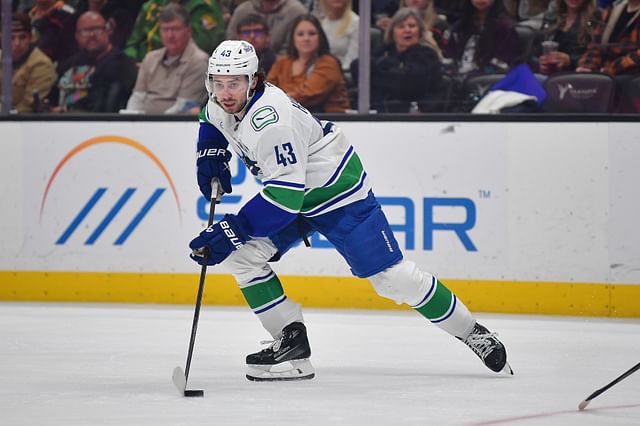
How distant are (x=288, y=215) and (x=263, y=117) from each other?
0.32 meters

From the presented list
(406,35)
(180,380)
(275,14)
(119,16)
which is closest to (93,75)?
(119,16)

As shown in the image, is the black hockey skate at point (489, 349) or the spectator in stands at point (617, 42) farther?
the spectator in stands at point (617, 42)

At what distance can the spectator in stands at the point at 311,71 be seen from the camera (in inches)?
243

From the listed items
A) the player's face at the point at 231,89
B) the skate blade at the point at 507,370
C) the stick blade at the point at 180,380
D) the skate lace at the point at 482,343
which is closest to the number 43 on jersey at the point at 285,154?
the player's face at the point at 231,89

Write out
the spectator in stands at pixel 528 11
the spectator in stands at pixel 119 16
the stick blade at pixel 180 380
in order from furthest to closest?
the spectator in stands at pixel 119 16, the spectator in stands at pixel 528 11, the stick blade at pixel 180 380

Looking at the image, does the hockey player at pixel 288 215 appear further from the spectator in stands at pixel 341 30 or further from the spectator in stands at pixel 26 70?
the spectator in stands at pixel 26 70

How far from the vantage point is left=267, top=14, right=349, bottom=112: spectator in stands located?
616 cm

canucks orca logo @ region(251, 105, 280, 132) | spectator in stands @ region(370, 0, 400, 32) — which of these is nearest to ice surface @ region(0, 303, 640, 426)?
canucks orca logo @ region(251, 105, 280, 132)

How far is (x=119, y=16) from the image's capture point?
6.57 meters

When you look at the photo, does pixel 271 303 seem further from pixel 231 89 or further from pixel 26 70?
pixel 26 70

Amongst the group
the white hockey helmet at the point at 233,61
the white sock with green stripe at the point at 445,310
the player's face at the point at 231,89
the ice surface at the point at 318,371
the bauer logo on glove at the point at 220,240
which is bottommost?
the ice surface at the point at 318,371

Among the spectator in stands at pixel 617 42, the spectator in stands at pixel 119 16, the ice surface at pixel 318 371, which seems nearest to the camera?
the ice surface at pixel 318 371

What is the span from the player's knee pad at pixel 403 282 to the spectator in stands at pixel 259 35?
255cm

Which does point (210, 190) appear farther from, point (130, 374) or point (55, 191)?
point (55, 191)
